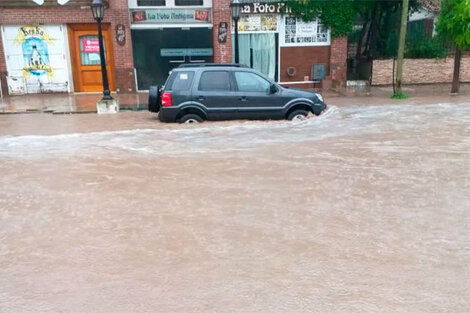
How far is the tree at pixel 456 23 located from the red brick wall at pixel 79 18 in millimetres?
10998

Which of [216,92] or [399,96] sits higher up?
[216,92]

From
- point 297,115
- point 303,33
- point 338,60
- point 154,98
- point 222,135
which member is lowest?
point 222,135

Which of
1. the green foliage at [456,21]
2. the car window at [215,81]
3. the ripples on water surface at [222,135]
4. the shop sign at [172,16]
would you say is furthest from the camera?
the shop sign at [172,16]

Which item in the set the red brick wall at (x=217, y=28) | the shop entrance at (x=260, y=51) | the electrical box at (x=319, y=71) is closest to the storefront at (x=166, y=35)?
the red brick wall at (x=217, y=28)

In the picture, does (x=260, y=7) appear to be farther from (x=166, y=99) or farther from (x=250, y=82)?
(x=166, y=99)

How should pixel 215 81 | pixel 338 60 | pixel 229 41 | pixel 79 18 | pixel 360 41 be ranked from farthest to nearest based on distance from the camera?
pixel 360 41, pixel 338 60, pixel 229 41, pixel 79 18, pixel 215 81

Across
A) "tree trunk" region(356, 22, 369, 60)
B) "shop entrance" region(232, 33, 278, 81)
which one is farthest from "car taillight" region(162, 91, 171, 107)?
"tree trunk" region(356, 22, 369, 60)

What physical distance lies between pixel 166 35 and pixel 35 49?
187 inches

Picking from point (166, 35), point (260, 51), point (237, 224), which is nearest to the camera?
point (237, 224)

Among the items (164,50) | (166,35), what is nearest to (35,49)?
(164,50)

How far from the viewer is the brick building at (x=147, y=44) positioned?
16609 mm

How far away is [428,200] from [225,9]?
13.0 m

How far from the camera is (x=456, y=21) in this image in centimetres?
1495

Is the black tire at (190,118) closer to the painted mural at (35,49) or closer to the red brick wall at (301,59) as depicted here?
the red brick wall at (301,59)
